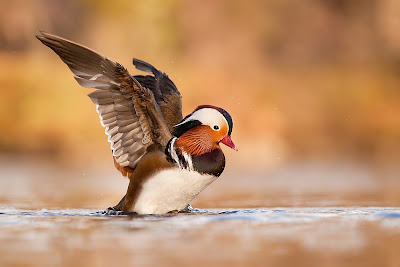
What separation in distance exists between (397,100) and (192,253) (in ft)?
42.8

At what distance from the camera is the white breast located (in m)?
6.70

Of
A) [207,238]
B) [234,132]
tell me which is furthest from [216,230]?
[234,132]

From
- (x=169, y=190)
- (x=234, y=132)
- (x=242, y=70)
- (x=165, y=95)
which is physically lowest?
(x=169, y=190)

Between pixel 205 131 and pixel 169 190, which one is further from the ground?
pixel 205 131

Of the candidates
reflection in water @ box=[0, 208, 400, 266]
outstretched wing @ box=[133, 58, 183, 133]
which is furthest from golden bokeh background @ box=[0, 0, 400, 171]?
reflection in water @ box=[0, 208, 400, 266]

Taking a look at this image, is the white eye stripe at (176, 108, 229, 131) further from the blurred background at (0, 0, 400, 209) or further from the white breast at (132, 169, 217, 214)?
the blurred background at (0, 0, 400, 209)

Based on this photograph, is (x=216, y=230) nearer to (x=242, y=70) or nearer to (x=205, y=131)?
(x=205, y=131)

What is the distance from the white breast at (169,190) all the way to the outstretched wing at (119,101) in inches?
16.8

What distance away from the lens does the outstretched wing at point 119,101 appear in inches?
266

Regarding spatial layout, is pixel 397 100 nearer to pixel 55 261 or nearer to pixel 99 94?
pixel 99 94

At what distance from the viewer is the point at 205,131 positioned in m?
6.93

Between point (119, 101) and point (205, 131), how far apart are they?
746 millimetres

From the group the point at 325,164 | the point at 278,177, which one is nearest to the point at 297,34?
the point at 325,164

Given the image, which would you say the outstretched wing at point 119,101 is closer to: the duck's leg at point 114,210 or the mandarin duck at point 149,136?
the mandarin duck at point 149,136
